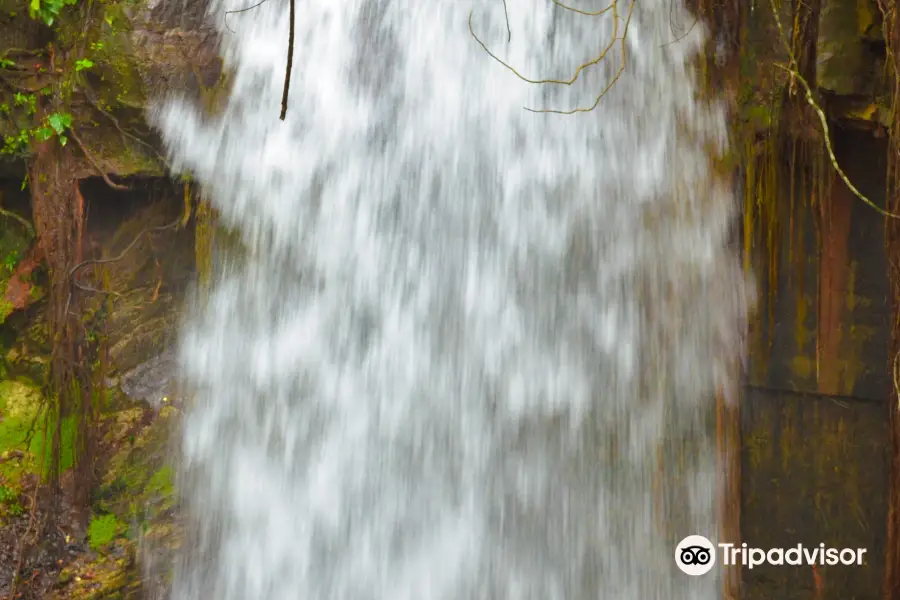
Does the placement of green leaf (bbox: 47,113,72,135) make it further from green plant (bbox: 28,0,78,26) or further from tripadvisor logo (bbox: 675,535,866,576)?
tripadvisor logo (bbox: 675,535,866,576)

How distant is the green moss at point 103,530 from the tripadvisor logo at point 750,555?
3030 millimetres

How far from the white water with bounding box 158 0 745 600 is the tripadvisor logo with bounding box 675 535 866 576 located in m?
0.07

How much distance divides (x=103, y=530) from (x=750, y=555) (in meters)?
3.37

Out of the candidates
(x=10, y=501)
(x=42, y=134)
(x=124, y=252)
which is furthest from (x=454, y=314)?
(x=10, y=501)

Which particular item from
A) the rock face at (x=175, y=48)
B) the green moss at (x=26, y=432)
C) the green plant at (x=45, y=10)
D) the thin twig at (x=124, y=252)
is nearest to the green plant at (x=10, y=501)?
the green moss at (x=26, y=432)

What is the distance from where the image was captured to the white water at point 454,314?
3609 mm

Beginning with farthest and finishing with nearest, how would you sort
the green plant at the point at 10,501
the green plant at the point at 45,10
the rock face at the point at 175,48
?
A: the rock face at the point at 175,48 → the green plant at the point at 10,501 → the green plant at the point at 45,10

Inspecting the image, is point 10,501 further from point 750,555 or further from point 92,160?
point 750,555

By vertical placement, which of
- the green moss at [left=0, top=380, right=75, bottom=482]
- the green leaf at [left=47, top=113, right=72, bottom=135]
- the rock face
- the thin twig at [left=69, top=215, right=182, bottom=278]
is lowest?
the green moss at [left=0, top=380, right=75, bottom=482]

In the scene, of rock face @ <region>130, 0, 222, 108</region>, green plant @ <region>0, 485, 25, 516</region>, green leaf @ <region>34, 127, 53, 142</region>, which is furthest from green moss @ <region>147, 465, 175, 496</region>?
rock face @ <region>130, 0, 222, 108</region>

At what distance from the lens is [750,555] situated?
318 cm

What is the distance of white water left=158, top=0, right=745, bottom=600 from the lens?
3.61m

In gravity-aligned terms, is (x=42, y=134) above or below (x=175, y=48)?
below

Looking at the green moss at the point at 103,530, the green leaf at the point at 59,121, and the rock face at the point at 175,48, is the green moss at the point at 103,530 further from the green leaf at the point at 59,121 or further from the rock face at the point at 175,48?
the rock face at the point at 175,48
